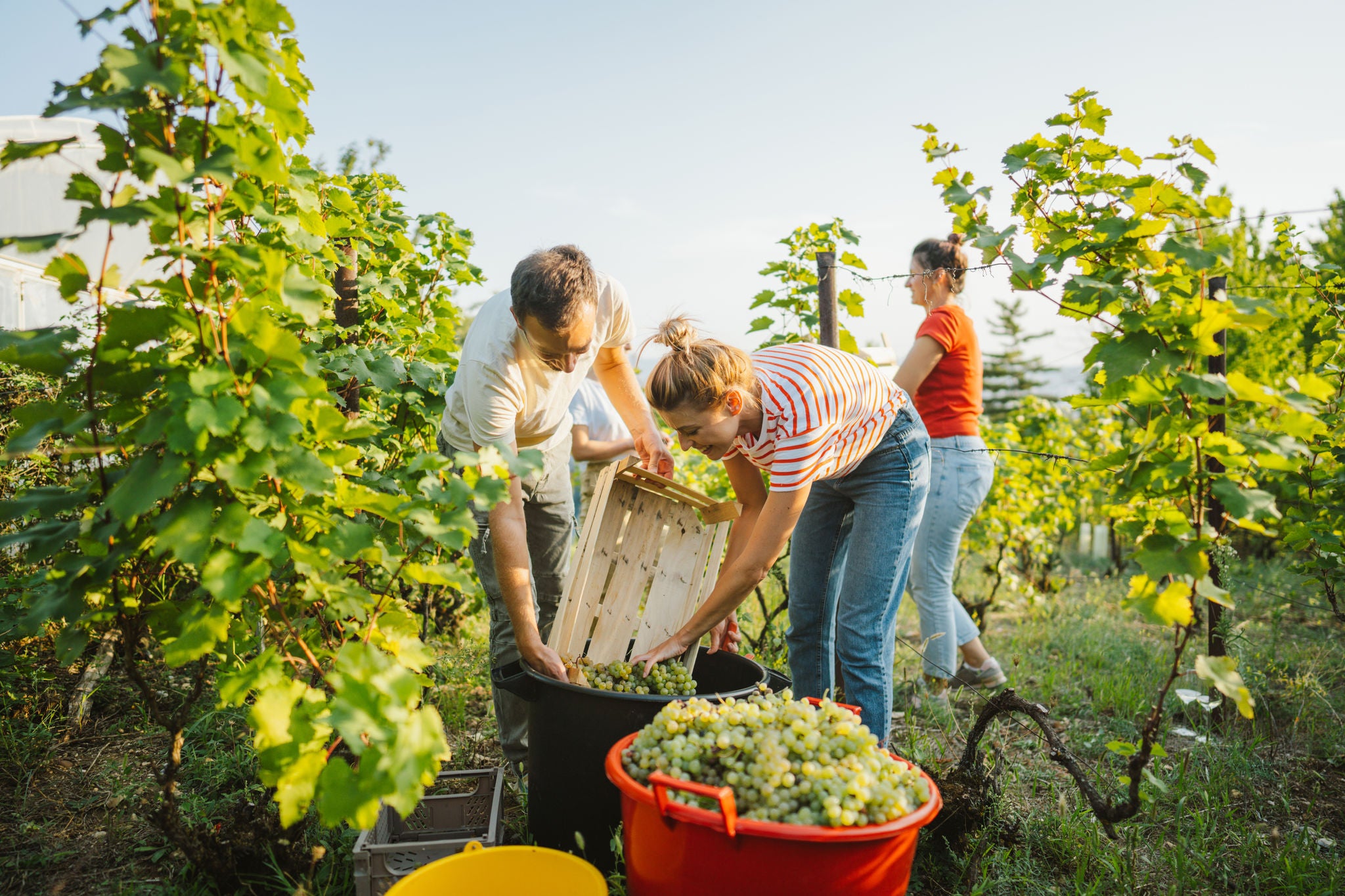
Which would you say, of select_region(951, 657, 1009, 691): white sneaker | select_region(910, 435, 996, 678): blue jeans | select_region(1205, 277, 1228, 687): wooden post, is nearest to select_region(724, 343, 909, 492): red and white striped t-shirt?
select_region(1205, 277, 1228, 687): wooden post

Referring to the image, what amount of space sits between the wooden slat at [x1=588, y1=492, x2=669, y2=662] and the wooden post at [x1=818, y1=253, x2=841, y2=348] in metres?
1.09

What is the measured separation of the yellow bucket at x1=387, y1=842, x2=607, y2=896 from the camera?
4.90 feet

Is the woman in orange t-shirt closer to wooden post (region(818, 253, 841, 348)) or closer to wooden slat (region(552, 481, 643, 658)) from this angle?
wooden post (region(818, 253, 841, 348))

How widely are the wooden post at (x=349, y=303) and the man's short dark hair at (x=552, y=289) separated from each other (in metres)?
0.89

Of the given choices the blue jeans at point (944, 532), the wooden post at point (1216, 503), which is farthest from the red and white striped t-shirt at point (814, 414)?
Result: the blue jeans at point (944, 532)

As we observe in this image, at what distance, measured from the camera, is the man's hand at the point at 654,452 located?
2523 mm

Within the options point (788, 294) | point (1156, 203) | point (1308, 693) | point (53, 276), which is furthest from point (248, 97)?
point (1308, 693)

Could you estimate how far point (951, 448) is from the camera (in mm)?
3189

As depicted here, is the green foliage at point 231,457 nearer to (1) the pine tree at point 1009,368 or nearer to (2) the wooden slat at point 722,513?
(2) the wooden slat at point 722,513

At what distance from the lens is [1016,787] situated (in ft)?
8.09

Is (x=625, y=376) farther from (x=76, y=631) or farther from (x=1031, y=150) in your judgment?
(x=76, y=631)

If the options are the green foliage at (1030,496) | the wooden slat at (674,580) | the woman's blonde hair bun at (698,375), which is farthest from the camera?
the green foliage at (1030,496)

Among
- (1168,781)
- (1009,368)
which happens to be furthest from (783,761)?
(1009,368)

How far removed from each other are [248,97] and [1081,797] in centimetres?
267
